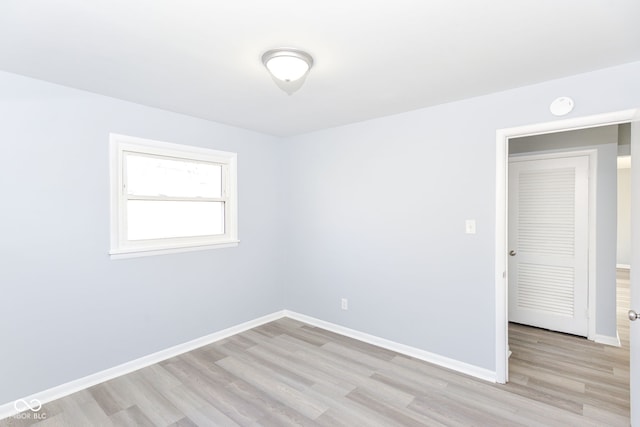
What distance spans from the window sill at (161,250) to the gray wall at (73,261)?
5cm

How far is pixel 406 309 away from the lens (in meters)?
3.17

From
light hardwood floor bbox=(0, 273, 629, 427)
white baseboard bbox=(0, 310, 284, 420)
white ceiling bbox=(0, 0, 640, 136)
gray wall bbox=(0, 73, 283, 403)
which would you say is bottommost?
light hardwood floor bbox=(0, 273, 629, 427)

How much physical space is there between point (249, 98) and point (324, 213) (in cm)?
161

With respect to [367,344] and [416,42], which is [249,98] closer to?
[416,42]

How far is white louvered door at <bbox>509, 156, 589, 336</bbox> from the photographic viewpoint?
139 inches

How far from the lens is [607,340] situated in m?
3.35

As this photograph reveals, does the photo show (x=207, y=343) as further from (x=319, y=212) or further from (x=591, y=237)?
(x=591, y=237)

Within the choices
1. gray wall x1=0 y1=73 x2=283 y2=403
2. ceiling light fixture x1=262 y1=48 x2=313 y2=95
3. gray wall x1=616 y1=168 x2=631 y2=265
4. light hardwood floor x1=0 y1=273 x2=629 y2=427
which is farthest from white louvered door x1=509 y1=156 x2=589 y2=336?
gray wall x1=616 y1=168 x2=631 y2=265

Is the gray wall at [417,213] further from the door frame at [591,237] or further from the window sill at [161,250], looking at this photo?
the door frame at [591,237]

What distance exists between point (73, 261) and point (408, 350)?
3000mm

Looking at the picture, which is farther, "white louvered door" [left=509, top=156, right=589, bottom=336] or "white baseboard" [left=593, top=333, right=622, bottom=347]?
"white louvered door" [left=509, top=156, right=589, bottom=336]

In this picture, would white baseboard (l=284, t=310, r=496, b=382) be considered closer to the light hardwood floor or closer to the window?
the light hardwood floor

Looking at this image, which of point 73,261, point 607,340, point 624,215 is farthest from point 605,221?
point 624,215

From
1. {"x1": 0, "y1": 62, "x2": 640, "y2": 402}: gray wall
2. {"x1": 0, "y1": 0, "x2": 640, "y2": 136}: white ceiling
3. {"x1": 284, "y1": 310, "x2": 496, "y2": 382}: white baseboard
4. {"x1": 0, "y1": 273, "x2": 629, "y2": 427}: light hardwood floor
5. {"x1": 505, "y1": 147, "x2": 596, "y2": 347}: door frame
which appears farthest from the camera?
{"x1": 505, "y1": 147, "x2": 596, "y2": 347}: door frame
